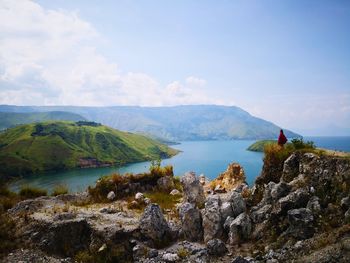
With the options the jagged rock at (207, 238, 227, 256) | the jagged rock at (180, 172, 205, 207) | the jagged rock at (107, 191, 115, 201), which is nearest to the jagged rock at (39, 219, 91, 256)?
the jagged rock at (207, 238, 227, 256)

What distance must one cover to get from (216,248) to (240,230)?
5.63 feet

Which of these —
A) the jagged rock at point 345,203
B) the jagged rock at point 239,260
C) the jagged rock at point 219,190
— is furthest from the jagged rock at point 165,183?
the jagged rock at point 345,203

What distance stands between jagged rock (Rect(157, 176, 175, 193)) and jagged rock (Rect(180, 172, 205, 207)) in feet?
18.3

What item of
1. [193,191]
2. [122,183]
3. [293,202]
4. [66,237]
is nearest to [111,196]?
[122,183]

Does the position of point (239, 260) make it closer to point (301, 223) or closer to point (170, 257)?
point (301, 223)

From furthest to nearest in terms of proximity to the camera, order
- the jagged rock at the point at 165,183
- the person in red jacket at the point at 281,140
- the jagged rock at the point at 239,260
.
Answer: the jagged rock at the point at 165,183, the person in red jacket at the point at 281,140, the jagged rock at the point at 239,260

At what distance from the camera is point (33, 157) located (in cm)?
19375

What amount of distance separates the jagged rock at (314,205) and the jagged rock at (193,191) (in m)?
8.12

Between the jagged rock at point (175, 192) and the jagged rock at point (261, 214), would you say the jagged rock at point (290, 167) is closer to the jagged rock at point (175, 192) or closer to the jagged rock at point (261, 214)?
the jagged rock at point (261, 214)

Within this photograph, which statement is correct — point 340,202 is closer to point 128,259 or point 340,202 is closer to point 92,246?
point 128,259

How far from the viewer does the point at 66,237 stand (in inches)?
691

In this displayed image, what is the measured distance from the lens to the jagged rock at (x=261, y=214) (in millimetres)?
16344

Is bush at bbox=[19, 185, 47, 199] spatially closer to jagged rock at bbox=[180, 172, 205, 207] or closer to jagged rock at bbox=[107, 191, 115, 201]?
jagged rock at bbox=[107, 191, 115, 201]

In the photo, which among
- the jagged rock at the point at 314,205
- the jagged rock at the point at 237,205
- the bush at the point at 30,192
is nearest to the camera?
the jagged rock at the point at 314,205
